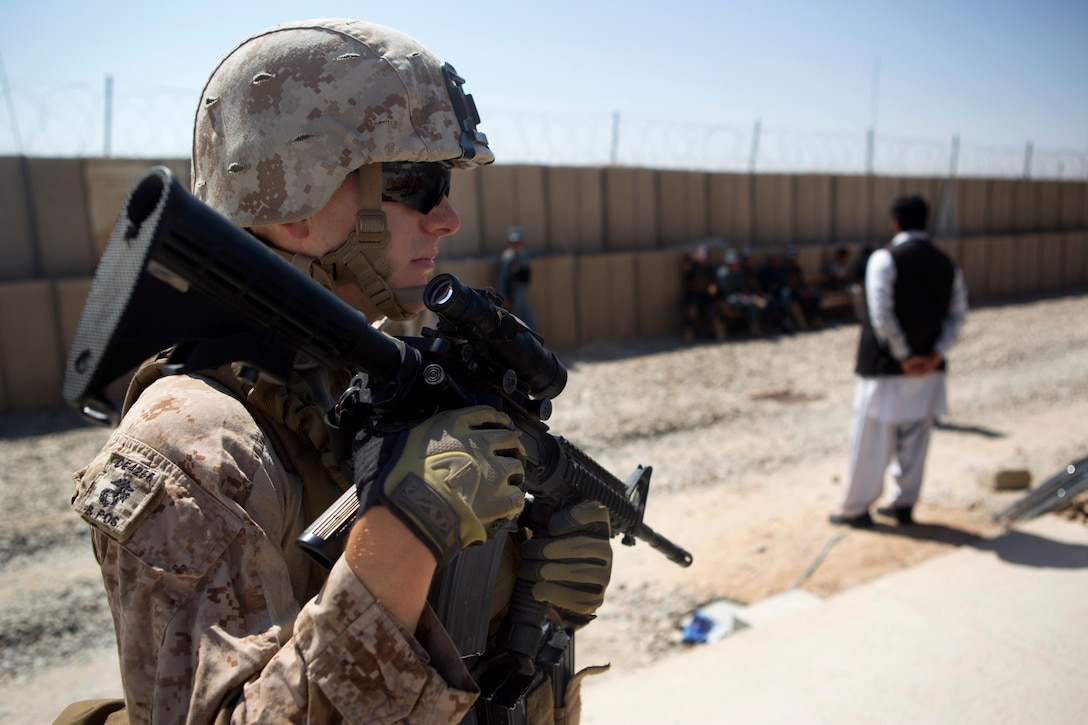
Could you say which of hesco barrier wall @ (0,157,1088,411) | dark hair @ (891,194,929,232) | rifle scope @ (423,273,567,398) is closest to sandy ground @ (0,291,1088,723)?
hesco barrier wall @ (0,157,1088,411)

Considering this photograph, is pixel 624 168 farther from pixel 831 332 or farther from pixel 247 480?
pixel 247 480

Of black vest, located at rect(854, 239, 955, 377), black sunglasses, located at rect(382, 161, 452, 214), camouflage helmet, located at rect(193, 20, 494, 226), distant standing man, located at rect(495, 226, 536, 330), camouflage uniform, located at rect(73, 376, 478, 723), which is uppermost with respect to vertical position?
camouflage helmet, located at rect(193, 20, 494, 226)

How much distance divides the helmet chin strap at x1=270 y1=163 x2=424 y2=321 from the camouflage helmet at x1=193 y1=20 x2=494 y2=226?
5 cm

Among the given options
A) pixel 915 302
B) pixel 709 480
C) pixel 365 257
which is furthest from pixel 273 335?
pixel 709 480

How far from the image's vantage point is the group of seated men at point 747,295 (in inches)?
487

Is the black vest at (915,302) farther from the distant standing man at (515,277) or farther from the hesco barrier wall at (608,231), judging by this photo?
the distant standing man at (515,277)

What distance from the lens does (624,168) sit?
41.6 ft

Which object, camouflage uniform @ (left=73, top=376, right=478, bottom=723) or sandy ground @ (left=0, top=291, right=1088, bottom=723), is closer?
camouflage uniform @ (left=73, top=376, right=478, bottom=723)

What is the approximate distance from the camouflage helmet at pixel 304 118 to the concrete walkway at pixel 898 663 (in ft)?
6.78

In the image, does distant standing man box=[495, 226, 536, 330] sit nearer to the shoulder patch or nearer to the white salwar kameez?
the white salwar kameez

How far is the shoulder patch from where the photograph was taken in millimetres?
978

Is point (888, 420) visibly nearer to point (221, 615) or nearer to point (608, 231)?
point (221, 615)

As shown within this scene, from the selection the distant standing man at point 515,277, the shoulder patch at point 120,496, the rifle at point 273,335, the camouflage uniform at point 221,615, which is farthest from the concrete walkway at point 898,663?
the distant standing man at point 515,277

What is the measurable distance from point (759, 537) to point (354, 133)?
4.14 m
